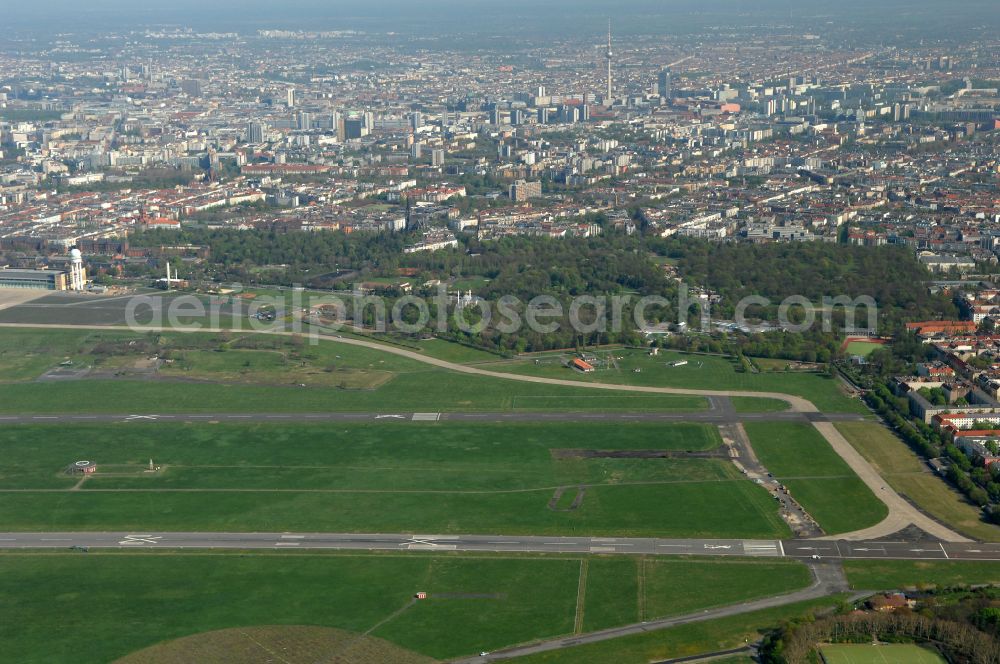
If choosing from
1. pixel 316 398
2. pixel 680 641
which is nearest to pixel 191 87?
pixel 316 398

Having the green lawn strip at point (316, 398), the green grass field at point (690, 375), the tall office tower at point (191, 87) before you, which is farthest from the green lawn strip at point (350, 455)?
the tall office tower at point (191, 87)

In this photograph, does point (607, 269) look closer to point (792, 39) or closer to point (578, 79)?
point (578, 79)

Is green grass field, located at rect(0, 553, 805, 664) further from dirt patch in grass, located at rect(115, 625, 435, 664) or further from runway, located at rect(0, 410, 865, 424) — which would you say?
runway, located at rect(0, 410, 865, 424)

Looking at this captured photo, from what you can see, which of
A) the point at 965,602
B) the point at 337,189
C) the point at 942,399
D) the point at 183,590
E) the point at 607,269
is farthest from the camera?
the point at 337,189

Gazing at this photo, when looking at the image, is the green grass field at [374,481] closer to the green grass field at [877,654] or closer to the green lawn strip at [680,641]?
the green lawn strip at [680,641]

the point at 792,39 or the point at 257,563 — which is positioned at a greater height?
the point at 792,39

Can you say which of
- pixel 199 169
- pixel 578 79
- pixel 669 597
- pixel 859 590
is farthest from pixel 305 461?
pixel 578 79

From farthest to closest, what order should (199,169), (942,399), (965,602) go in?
(199,169)
(942,399)
(965,602)
